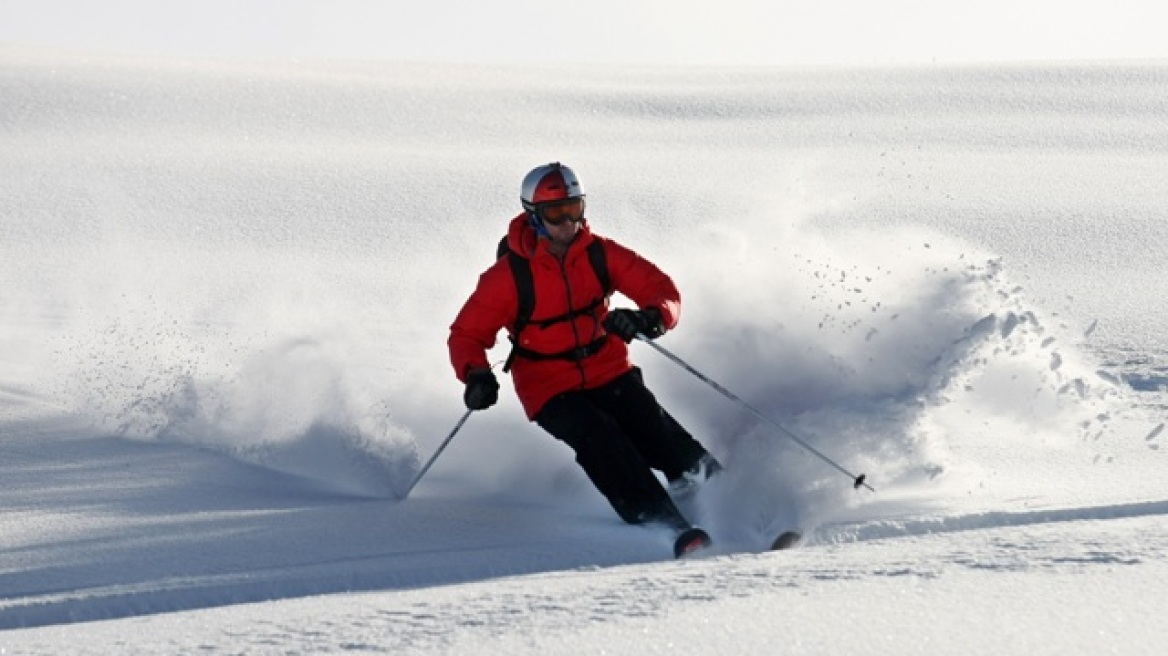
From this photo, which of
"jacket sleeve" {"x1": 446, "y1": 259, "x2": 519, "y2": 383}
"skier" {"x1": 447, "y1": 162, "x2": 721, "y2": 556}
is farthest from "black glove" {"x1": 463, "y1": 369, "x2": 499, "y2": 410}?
"jacket sleeve" {"x1": 446, "y1": 259, "x2": 519, "y2": 383}

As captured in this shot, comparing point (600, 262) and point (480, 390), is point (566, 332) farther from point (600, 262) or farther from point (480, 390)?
point (480, 390)

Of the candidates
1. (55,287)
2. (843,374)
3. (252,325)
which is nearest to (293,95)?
(55,287)

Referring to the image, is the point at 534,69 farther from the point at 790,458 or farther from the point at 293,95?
the point at 790,458

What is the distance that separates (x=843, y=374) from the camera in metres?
7.42

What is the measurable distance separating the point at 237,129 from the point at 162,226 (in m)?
5.53

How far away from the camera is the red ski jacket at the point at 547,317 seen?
6.83 metres

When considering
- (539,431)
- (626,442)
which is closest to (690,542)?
(626,442)

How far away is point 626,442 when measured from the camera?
6.61 metres

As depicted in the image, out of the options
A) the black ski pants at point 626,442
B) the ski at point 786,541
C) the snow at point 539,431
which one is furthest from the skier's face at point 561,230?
the ski at point 786,541

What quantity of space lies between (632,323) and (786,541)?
3.72ft

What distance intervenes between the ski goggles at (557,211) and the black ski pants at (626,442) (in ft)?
2.11

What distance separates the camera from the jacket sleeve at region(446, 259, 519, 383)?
6812 mm

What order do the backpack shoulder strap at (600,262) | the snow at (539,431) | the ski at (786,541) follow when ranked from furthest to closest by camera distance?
the backpack shoulder strap at (600,262) < the ski at (786,541) < the snow at (539,431)

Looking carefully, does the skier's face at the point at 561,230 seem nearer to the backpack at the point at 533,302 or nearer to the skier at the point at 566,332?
the skier at the point at 566,332
